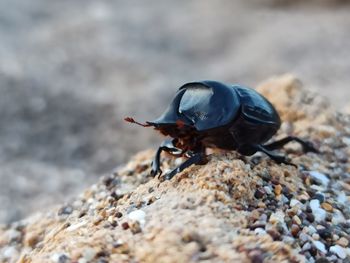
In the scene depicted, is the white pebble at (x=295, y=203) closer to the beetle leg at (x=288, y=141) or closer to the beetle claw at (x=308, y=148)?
the beetle leg at (x=288, y=141)

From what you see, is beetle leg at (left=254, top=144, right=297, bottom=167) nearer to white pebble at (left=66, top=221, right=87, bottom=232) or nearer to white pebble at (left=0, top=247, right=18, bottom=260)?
white pebble at (left=66, top=221, right=87, bottom=232)

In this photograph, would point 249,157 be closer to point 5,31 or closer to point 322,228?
point 322,228

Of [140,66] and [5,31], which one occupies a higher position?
[5,31]

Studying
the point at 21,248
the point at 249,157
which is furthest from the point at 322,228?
the point at 21,248

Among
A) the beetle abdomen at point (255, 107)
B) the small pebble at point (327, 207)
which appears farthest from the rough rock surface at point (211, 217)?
the beetle abdomen at point (255, 107)

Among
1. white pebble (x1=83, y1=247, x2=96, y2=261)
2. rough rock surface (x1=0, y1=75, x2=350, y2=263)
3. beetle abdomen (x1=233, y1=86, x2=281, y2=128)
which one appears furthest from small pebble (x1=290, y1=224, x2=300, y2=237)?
white pebble (x1=83, y1=247, x2=96, y2=261)

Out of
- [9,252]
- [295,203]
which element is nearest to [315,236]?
Answer: [295,203]
